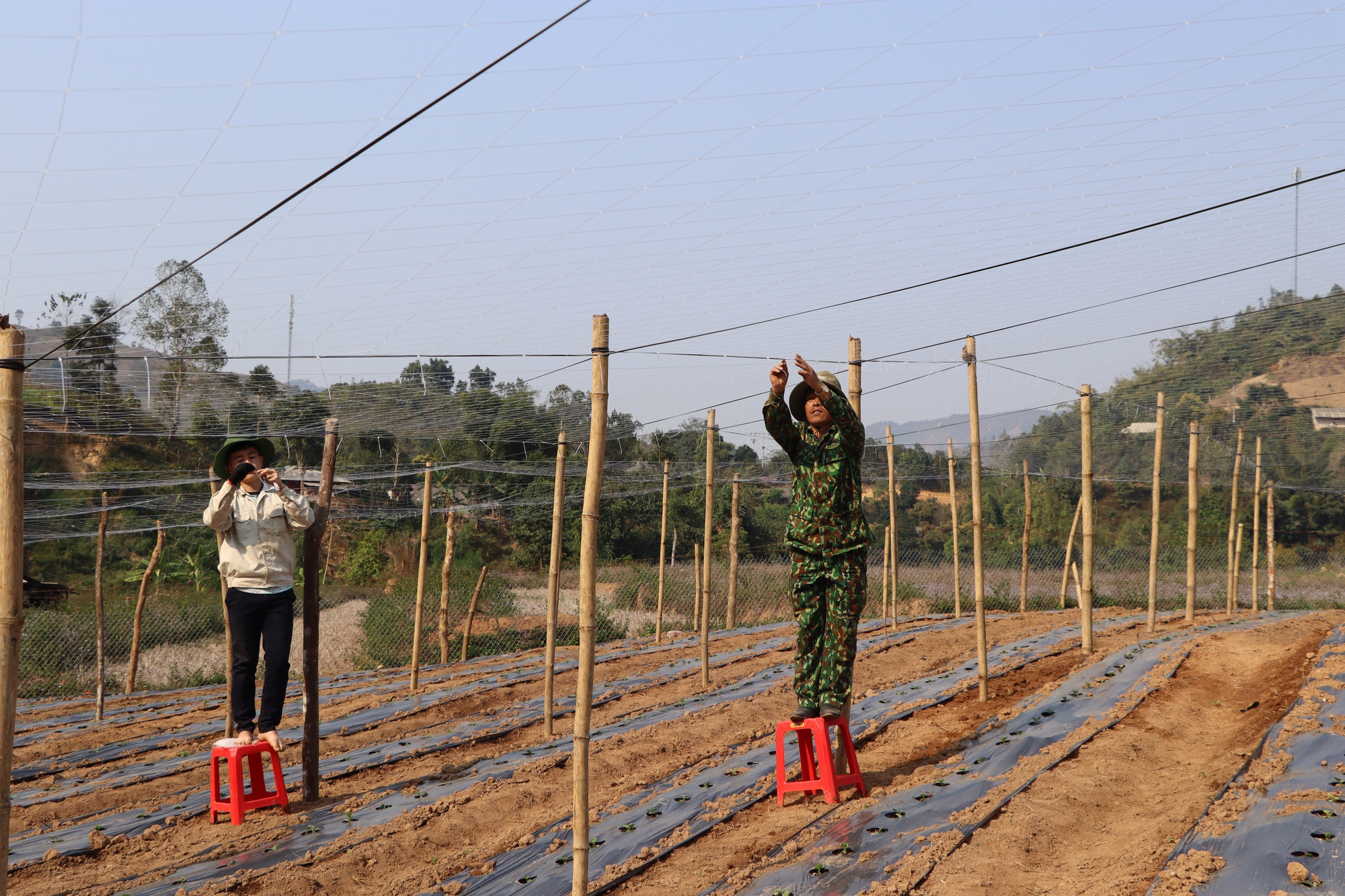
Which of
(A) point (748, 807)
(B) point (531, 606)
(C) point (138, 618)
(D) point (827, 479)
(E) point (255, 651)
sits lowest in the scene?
(B) point (531, 606)

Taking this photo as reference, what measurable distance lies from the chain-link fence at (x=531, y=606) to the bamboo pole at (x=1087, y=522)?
552cm

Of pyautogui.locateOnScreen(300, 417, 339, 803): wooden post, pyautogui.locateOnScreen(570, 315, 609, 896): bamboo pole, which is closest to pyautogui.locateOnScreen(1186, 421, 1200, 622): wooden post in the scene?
pyautogui.locateOnScreen(570, 315, 609, 896): bamboo pole

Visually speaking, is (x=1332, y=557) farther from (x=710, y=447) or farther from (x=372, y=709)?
(x=372, y=709)

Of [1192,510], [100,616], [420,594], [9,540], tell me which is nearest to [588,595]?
[9,540]

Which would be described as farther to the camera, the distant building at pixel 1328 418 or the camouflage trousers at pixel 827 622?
the distant building at pixel 1328 418

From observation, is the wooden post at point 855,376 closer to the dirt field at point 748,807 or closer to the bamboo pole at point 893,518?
the dirt field at point 748,807

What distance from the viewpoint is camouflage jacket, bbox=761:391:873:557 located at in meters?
4.39

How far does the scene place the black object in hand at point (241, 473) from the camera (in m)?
4.57

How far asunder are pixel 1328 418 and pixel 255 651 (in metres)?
22.9

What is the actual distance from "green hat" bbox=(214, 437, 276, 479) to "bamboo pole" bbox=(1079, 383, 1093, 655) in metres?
6.16

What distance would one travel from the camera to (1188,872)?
306 centimetres

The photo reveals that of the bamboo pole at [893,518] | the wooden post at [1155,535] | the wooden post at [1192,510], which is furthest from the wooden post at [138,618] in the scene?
the wooden post at [1192,510]

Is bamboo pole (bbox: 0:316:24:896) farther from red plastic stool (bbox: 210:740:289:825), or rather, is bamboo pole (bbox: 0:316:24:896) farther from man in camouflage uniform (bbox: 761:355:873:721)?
man in camouflage uniform (bbox: 761:355:873:721)

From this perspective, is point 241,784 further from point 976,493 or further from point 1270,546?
point 1270,546
